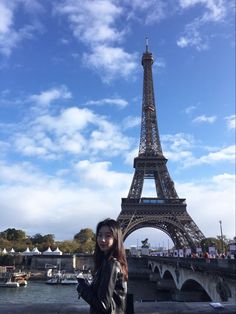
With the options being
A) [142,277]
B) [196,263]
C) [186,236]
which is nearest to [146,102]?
[186,236]

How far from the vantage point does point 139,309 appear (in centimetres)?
454

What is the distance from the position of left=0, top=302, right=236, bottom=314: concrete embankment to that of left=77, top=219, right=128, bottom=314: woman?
1.53 m

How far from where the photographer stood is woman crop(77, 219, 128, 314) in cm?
281

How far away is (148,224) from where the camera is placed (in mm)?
69688

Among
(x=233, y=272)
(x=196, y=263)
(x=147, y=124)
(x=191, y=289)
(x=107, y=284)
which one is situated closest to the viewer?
(x=107, y=284)

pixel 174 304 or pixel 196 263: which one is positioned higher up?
pixel 174 304

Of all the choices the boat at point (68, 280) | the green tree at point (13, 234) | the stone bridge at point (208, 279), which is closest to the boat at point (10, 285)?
the boat at point (68, 280)

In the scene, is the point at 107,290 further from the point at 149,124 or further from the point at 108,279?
the point at 149,124

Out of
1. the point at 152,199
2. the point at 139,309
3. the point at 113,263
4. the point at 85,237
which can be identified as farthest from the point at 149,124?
the point at 113,263

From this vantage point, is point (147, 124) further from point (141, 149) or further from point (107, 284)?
point (107, 284)

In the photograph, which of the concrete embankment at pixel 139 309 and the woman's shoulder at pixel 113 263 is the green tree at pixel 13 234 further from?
the woman's shoulder at pixel 113 263

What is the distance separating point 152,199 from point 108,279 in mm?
63736

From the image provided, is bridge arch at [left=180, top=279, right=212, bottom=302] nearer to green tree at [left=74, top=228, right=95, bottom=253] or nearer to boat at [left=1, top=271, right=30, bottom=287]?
boat at [left=1, top=271, right=30, bottom=287]

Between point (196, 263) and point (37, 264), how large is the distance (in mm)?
58665
